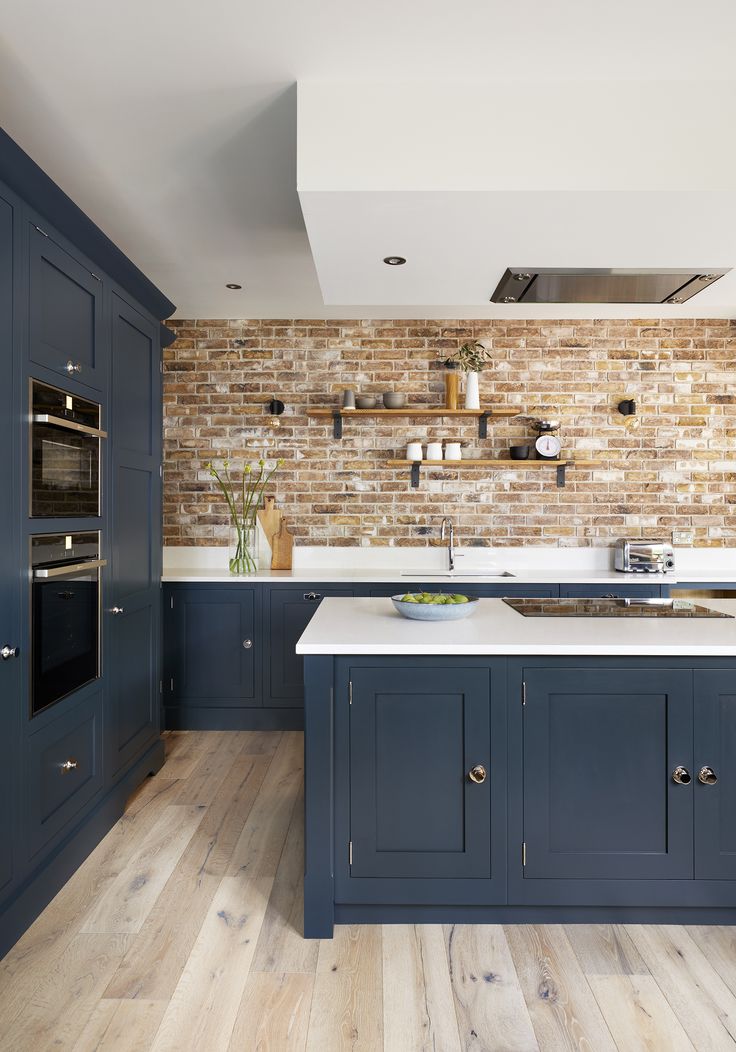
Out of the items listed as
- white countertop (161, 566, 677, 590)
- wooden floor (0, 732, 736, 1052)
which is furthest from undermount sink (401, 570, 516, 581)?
wooden floor (0, 732, 736, 1052)

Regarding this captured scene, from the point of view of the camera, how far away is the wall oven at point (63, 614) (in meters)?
2.20

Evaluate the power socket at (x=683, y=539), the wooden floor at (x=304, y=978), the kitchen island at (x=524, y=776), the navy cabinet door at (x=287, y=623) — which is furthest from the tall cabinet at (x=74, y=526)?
the power socket at (x=683, y=539)

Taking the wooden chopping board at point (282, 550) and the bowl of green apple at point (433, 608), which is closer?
the bowl of green apple at point (433, 608)

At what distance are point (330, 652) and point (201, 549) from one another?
2669 mm

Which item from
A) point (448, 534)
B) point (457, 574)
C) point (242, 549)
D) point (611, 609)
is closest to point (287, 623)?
point (242, 549)

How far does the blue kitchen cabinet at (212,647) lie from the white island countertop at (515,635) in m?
Answer: 1.57

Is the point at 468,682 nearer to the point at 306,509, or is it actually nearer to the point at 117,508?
the point at 117,508

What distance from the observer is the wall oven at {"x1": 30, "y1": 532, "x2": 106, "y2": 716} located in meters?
2.20

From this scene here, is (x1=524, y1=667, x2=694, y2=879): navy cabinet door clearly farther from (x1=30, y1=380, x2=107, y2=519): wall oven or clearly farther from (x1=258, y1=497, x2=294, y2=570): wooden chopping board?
(x1=258, y1=497, x2=294, y2=570): wooden chopping board

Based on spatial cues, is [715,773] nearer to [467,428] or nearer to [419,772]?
[419,772]

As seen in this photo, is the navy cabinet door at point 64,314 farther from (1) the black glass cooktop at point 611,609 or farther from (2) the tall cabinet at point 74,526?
(1) the black glass cooktop at point 611,609

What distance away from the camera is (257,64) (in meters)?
1.93

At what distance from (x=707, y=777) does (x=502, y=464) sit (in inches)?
102

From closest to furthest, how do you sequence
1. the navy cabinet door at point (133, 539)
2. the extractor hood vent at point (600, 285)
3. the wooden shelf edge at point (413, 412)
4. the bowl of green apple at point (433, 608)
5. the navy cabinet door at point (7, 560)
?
1. the navy cabinet door at point (7, 560)
2. the bowl of green apple at point (433, 608)
3. the extractor hood vent at point (600, 285)
4. the navy cabinet door at point (133, 539)
5. the wooden shelf edge at point (413, 412)
